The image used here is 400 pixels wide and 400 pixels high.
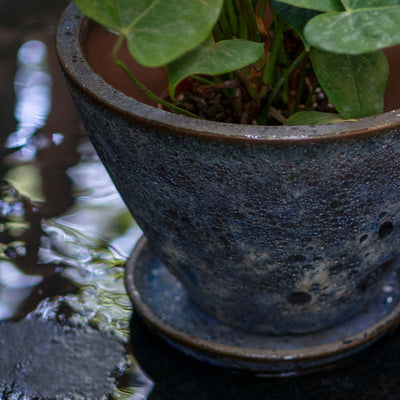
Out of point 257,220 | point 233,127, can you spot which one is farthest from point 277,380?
point 233,127

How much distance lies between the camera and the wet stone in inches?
31.7

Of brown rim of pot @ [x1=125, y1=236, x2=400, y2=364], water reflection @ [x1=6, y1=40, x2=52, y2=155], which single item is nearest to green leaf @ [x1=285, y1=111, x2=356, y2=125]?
brown rim of pot @ [x1=125, y1=236, x2=400, y2=364]

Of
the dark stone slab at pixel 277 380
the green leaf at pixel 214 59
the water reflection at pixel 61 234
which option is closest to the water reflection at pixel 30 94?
the water reflection at pixel 61 234

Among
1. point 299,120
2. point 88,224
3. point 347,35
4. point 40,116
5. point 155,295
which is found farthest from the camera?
point 40,116

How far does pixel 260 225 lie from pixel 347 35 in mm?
216

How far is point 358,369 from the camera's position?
2.73 ft

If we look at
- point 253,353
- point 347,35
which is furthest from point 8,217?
point 347,35

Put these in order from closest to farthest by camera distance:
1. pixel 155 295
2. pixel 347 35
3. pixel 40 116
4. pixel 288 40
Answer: pixel 347 35, pixel 288 40, pixel 155 295, pixel 40 116

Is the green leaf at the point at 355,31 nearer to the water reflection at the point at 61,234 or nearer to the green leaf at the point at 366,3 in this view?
the green leaf at the point at 366,3

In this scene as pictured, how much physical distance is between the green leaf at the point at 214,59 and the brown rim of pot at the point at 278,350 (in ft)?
1.35

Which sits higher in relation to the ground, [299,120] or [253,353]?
[299,120]

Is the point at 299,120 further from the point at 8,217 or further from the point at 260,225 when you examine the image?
the point at 8,217

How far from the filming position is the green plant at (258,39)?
1.64ft

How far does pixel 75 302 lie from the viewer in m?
0.92
